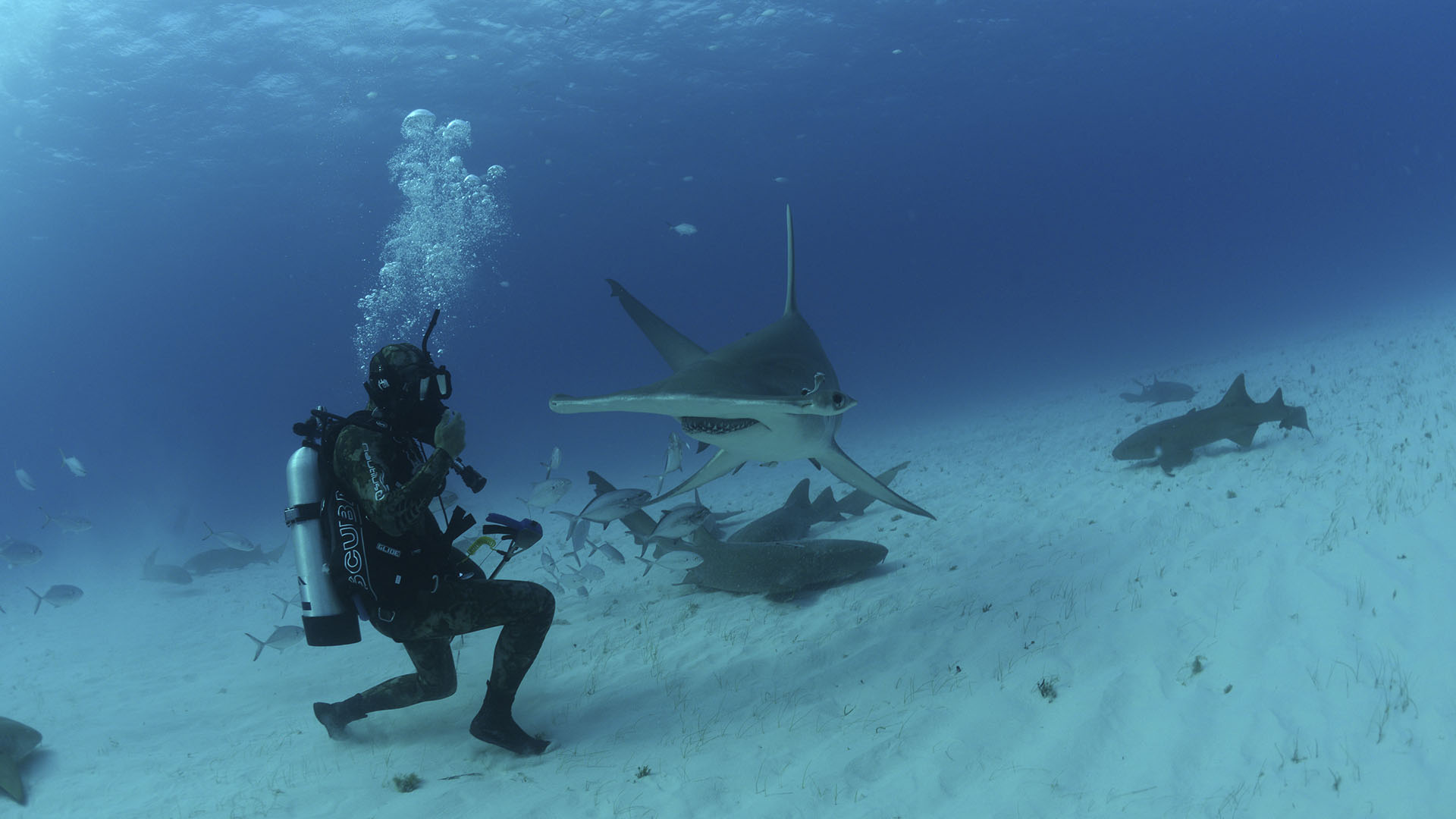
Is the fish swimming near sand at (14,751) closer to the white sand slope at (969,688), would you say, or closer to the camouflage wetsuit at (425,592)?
the white sand slope at (969,688)

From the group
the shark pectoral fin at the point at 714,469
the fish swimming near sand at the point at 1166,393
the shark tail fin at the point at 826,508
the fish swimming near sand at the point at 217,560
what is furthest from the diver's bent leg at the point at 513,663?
the fish swimming near sand at the point at 1166,393

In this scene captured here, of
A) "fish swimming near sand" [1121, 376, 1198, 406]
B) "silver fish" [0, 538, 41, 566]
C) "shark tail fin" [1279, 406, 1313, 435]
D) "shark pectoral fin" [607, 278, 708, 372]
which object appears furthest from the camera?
"fish swimming near sand" [1121, 376, 1198, 406]

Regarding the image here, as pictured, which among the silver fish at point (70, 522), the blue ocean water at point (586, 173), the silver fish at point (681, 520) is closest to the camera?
the silver fish at point (681, 520)

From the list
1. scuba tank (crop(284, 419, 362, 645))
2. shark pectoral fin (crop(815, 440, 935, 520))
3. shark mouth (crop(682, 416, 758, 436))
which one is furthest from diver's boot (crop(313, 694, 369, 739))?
shark pectoral fin (crop(815, 440, 935, 520))

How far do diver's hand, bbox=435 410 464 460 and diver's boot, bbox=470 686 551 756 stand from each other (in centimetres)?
158

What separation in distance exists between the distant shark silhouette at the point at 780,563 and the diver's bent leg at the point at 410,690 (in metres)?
3.25

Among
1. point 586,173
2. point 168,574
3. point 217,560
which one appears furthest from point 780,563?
point 586,173

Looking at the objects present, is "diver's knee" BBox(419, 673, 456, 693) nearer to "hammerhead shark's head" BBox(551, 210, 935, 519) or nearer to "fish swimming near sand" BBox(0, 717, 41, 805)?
"hammerhead shark's head" BBox(551, 210, 935, 519)

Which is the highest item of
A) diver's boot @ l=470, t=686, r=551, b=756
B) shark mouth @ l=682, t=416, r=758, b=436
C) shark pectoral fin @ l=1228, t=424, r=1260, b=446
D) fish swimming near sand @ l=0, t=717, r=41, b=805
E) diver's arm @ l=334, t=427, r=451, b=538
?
diver's arm @ l=334, t=427, r=451, b=538

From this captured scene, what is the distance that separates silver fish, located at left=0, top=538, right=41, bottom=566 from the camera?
34.4ft

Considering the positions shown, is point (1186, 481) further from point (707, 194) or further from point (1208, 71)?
point (1208, 71)

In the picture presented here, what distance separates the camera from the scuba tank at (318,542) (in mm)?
3646

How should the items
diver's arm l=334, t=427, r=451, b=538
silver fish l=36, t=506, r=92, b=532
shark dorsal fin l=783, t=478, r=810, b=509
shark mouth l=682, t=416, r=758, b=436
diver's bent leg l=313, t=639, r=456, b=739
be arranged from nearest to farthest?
diver's arm l=334, t=427, r=451, b=538 → diver's bent leg l=313, t=639, r=456, b=739 → shark mouth l=682, t=416, r=758, b=436 → shark dorsal fin l=783, t=478, r=810, b=509 → silver fish l=36, t=506, r=92, b=532

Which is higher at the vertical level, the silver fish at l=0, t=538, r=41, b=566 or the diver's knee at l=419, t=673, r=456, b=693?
the diver's knee at l=419, t=673, r=456, b=693
